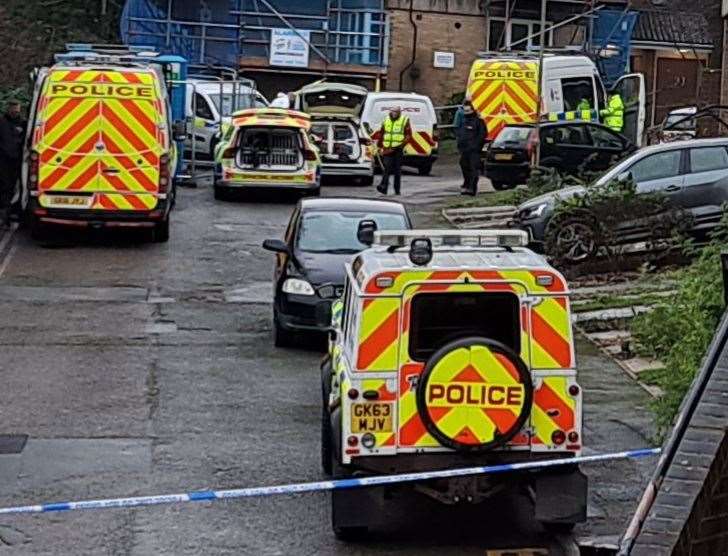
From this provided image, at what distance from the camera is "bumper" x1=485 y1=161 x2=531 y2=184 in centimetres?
2853

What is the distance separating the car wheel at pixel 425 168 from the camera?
33.7 metres

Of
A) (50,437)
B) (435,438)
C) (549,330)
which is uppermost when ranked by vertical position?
(549,330)

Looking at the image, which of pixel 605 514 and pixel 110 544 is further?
pixel 605 514

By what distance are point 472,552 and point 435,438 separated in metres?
0.88

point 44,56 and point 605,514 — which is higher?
point 44,56

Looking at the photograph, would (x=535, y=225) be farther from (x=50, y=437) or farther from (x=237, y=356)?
(x=50, y=437)

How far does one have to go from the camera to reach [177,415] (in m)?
12.5

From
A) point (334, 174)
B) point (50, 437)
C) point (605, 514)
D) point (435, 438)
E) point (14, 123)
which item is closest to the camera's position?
point (435, 438)

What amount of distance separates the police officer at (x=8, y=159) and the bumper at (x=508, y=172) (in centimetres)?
933

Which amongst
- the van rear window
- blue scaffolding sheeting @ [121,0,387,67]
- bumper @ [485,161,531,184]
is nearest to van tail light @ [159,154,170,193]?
bumper @ [485,161,531,184]

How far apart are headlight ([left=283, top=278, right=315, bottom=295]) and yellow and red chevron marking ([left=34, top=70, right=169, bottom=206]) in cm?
657

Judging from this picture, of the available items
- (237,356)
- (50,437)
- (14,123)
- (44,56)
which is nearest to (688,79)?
(44,56)

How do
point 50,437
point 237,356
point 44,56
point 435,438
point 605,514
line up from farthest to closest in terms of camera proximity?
point 44,56
point 237,356
point 50,437
point 605,514
point 435,438

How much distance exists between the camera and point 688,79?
51.8 meters
